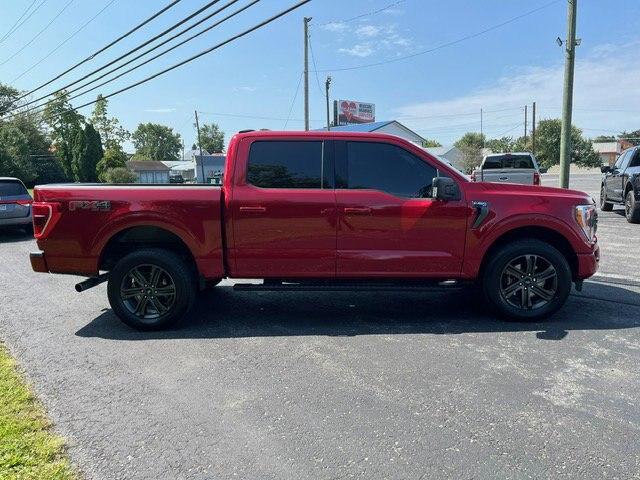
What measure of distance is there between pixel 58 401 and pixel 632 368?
4.52 m

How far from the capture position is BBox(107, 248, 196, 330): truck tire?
5.12 meters

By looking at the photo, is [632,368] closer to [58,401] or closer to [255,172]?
[255,172]

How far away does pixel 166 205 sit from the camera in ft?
16.6

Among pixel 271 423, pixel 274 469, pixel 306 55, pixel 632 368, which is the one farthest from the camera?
pixel 306 55

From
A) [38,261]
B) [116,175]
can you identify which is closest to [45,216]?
[38,261]

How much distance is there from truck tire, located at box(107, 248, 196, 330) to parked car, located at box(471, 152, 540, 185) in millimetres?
10191

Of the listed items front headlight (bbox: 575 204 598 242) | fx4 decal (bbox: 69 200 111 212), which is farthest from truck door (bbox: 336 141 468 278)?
fx4 decal (bbox: 69 200 111 212)

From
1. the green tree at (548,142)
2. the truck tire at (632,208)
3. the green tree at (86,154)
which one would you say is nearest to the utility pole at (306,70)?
the truck tire at (632,208)

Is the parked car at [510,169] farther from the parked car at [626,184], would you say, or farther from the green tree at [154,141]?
the green tree at [154,141]

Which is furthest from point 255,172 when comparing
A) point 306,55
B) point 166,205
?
point 306,55

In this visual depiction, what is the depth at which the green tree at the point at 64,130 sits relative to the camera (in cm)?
5812

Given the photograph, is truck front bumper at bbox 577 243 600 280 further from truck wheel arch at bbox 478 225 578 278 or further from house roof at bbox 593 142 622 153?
house roof at bbox 593 142 622 153

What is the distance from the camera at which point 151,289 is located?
205 inches

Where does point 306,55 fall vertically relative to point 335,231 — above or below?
above
